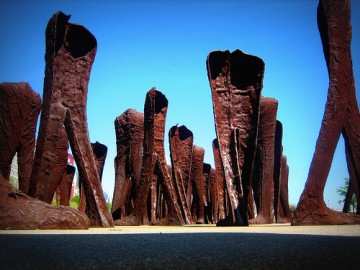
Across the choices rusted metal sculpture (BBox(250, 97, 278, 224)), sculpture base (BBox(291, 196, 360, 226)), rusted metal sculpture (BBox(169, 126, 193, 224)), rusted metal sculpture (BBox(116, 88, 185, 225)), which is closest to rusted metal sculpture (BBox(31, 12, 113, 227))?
rusted metal sculpture (BBox(116, 88, 185, 225))

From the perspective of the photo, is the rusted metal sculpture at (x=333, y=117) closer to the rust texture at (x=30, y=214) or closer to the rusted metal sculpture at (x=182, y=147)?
the rust texture at (x=30, y=214)

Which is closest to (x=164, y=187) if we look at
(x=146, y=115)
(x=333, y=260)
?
(x=146, y=115)

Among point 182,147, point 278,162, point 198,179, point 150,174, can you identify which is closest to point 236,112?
point 150,174

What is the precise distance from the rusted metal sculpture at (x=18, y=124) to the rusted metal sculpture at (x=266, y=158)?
6.28 metres

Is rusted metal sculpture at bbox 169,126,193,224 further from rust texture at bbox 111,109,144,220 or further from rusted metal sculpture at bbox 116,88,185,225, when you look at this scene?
rusted metal sculpture at bbox 116,88,185,225

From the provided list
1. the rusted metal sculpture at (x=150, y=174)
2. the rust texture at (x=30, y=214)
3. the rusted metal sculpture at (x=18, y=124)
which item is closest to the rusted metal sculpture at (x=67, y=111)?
the rust texture at (x=30, y=214)

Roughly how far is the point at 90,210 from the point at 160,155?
14.0 ft

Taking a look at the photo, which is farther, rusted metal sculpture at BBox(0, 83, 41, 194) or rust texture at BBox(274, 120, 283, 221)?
rust texture at BBox(274, 120, 283, 221)

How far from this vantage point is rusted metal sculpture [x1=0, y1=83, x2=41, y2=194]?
258 inches

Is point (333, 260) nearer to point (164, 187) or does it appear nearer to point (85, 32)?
point (85, 32)

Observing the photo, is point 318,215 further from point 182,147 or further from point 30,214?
point 182,147

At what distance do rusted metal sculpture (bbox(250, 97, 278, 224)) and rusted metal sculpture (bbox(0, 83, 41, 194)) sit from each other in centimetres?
628

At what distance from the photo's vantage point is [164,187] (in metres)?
8.96

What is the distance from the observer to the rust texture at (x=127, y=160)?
10.5 metres
